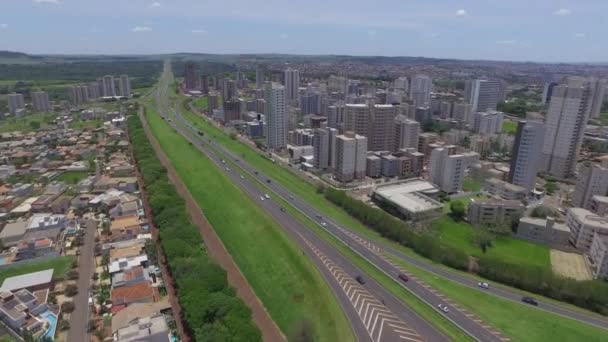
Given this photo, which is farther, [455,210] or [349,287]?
[455,210]

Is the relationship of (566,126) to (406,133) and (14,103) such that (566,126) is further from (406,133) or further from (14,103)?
(14,103)

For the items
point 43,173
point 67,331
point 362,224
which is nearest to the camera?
point 67,331

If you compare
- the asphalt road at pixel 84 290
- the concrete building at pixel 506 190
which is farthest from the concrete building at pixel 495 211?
the asphalt road at pixel 84 290

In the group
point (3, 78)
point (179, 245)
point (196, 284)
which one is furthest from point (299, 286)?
point (3, 78)

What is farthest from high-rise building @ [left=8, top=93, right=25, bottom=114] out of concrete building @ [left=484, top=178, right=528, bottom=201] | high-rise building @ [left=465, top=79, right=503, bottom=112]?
high-rise building @ [left=465, top=79, right=503, bottom=112]

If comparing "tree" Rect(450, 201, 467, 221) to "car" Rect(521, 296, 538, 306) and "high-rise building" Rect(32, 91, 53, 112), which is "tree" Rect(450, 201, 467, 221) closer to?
"car" Rect(521, 296, 538, 306)

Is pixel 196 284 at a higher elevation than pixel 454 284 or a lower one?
higher

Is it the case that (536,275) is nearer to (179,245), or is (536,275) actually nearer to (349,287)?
(349,287)
